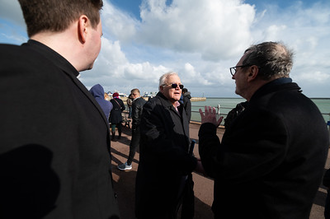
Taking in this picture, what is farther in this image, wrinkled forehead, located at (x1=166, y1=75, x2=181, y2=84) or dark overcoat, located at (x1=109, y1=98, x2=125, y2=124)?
dark overcoat, located at (x1=109, y1=98, x2=125, y2=124)

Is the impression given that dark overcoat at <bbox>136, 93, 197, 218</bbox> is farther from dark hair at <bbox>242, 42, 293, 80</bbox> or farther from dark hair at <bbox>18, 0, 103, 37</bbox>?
dark hair at <bbox>18, 0, 103, 37</bbox>

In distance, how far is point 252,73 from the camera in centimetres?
131

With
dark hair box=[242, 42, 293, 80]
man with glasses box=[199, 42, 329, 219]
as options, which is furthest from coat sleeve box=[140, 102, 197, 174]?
dark hair box=[242, 42, 293, 80]

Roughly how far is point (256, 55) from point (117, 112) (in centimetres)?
540

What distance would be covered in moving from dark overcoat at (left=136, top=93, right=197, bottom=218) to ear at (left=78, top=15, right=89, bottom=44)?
1215mm

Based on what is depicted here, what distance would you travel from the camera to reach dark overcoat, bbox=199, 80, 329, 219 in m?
0.94

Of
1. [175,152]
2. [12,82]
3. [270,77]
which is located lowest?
[175,152]

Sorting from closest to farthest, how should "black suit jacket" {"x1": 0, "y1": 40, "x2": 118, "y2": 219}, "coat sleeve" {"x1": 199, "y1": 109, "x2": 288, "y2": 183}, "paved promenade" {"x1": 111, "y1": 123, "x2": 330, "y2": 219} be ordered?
"black suit jacket" {"x1": 0, "y1": 40, "x2": 118, "y2": 219}, "coat sleeve" {"x1": 199, "y1": 109, "x2": 288, "y2": 183}, "paved promenade" {"x1": 111, "y1": 123, "x2": 330, "y2": 219}

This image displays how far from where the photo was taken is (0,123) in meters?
0.41

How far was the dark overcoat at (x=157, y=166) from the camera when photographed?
1832mm

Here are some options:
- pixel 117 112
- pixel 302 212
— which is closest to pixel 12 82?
pixel 302 212

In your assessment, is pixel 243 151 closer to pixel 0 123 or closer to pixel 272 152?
pixel 272 152

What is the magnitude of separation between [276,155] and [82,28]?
1.38m

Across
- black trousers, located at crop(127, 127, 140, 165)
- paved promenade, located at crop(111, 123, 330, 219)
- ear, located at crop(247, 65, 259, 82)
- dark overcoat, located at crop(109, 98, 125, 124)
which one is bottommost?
paved promenade, located at crop(111, 123, 330, 219)
